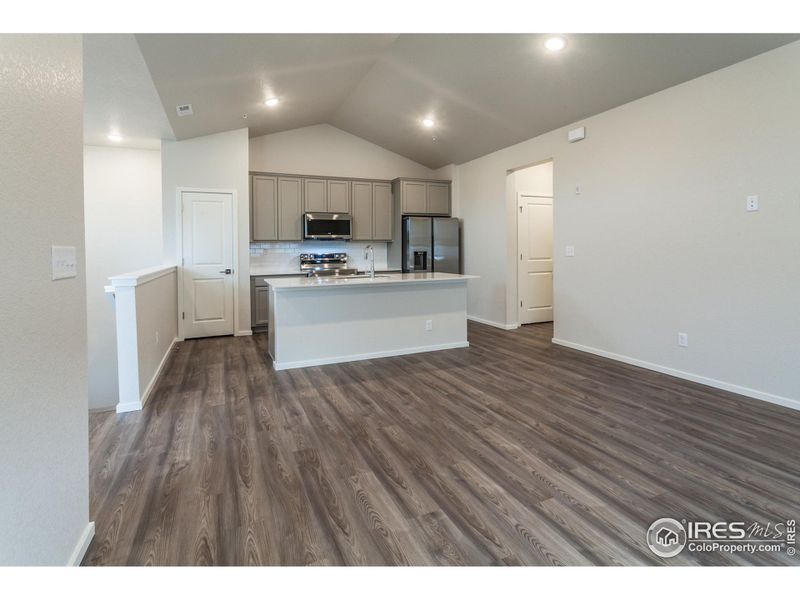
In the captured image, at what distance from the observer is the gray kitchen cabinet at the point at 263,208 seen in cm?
608

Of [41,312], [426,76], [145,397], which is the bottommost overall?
[145,397]

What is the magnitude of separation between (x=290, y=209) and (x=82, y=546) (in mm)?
5330

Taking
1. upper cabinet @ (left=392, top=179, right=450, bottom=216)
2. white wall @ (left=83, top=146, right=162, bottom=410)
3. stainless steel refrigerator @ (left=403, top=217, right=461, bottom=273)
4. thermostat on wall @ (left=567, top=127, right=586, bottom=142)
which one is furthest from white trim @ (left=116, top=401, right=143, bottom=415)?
thermostat on wall @ (left=567, top=127, right=586, bottom=142)

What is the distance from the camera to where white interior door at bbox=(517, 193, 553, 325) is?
6227 mm

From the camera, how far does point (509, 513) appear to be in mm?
1792

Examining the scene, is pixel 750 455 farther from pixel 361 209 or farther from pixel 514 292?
pixel 361 209

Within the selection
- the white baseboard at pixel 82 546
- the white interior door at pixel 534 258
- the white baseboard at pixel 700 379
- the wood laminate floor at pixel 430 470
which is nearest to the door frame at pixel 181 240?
the wood laminate floor at pixel 430 470

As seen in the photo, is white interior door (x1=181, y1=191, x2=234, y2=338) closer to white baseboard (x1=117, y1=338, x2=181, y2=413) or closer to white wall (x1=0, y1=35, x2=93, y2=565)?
white baseboard (x1=117, y1=338, x2=181, y2=413)

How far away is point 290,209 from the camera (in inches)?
249

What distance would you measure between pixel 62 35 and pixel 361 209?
550 cm

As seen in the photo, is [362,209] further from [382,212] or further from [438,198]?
[438,198]

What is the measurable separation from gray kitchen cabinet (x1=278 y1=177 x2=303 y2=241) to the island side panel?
7.56ft

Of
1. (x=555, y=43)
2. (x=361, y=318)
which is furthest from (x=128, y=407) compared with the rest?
(x=555, y=43)
